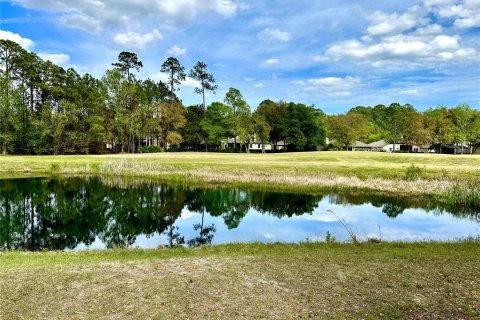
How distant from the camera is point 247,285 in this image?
9.02 metres

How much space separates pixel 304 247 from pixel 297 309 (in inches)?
259

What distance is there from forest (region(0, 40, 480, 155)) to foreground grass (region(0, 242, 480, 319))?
3000 inches

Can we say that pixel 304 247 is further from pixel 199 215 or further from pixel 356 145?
pixel 356 145

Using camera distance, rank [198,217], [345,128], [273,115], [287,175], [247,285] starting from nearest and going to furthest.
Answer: [247,285], [198,217], [287,175], [273,115], [345,128]

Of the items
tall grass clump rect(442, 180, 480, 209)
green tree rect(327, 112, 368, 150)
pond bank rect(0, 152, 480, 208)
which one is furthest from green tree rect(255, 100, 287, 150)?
tall grass clump rect(442, 180, 480, 209)

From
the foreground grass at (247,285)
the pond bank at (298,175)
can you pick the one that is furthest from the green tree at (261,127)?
the foreground grass at (247,285)

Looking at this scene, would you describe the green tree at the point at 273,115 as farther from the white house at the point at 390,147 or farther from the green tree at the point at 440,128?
the green tree at the point at 440,128

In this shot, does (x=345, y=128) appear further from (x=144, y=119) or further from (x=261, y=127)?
(x=144, y=119)

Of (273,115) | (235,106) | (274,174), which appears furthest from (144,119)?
(274,174)

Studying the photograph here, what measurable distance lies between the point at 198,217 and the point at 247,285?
18.6 m

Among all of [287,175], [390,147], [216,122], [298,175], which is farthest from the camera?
[390,147]

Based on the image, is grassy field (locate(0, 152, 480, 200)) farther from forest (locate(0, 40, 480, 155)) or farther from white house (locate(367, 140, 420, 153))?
white house (locate(367, 140, 420, 153))

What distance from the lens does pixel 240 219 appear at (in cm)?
2648

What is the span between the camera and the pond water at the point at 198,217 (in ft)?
66.7
